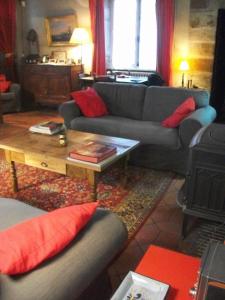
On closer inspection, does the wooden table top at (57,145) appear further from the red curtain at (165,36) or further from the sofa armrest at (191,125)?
the red curtain at (165,36)

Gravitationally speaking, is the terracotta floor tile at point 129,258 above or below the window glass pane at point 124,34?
below

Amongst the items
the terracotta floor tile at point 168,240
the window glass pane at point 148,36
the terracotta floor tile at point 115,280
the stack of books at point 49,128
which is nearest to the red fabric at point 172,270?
the terracotta floor tile at point 115,280

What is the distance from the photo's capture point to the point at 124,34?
5.59 m

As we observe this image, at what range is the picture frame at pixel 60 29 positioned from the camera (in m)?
5.61

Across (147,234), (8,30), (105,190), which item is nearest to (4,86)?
(8,30)

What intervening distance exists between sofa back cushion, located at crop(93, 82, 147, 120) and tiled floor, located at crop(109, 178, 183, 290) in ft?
4.65

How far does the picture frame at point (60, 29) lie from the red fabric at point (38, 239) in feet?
17.4

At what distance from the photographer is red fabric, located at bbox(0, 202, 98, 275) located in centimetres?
84

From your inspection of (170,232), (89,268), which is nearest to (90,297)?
(89,268)

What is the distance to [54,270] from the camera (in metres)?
0.89

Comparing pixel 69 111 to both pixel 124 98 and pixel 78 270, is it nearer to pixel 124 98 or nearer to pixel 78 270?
pixel 124 98

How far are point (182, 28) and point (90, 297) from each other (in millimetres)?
4719

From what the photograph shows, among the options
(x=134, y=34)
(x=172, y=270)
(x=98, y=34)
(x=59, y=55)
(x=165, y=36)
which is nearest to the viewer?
(x=172, y=270)

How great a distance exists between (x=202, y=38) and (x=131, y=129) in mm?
2621
